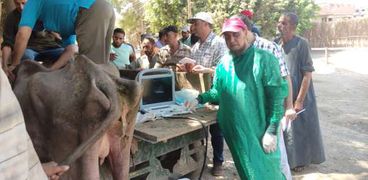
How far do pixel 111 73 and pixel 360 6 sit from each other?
56167 mm

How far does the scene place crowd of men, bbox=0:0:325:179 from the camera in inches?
99.3

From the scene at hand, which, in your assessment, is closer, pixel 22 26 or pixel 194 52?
pixel 22 26

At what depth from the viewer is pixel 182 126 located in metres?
3.20

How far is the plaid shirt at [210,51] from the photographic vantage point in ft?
15.1

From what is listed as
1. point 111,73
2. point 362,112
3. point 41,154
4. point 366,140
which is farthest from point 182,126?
point 362,112

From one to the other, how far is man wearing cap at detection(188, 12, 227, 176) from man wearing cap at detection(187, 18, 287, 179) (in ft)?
4.25

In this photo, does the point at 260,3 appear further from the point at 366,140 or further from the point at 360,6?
the point at 360,6

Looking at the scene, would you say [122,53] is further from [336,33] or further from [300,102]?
[336,33]

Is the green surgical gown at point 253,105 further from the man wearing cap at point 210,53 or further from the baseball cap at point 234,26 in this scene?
the man wearing cap at point 210,53

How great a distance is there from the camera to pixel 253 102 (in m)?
3.14

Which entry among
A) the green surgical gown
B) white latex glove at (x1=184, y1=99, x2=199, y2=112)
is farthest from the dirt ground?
A: the green surgical gown

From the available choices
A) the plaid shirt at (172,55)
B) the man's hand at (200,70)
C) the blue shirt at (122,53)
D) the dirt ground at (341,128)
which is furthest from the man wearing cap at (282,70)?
the blue shirt at (122,53)

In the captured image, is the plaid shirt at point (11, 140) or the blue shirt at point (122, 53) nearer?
the plaid shirt at point (11, 140)

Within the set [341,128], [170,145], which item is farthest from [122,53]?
[341,128]
